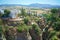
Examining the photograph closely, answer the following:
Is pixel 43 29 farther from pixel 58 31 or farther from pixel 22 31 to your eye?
pixel 22 31

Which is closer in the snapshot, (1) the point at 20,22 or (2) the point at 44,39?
(1) the point at 20,22

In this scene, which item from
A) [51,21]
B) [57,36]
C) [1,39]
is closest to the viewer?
[1,39]

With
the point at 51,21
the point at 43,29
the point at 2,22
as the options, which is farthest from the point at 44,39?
the point at 2,22

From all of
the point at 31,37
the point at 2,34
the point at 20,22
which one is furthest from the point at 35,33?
the point at 2,34

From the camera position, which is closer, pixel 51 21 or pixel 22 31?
pixel 22 31

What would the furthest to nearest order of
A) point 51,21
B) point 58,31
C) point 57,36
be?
1. point 51,21
2. point 58,31
3. point 57,36

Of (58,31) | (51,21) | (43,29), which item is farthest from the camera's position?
(51,21)

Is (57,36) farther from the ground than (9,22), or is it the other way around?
(9,22)

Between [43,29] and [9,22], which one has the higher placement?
[9,22]

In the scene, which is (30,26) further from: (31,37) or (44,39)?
(44,39)
